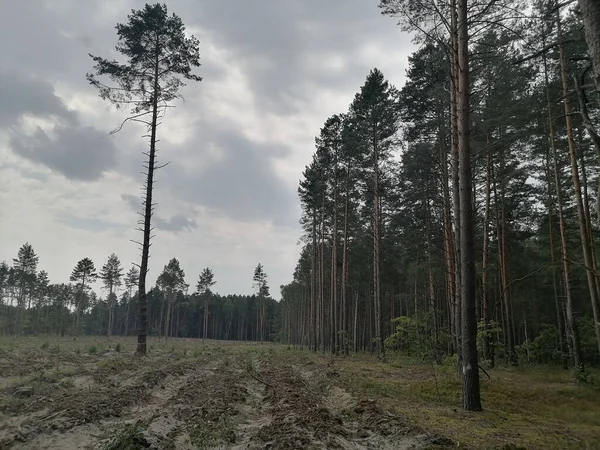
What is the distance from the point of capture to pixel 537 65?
16516mm

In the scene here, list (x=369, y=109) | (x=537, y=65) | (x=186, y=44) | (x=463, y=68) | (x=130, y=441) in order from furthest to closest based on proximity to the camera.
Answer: (x=369, y=109), (x=186, y=44), (x=537, y=65), (x=463, y=68), (x=130, y=441)

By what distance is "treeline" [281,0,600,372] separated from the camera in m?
10.7

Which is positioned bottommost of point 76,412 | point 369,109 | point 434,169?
point 76,412

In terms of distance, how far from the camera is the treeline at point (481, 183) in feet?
35.2

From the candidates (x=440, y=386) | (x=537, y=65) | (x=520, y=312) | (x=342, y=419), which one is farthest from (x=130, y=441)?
(x=520, y=312)

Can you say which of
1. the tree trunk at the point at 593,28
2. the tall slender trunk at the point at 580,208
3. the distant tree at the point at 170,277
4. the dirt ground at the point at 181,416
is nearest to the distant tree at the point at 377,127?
the tall slender trunk at the point at 580,208

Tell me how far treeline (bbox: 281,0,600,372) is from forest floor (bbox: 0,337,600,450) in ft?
6.90

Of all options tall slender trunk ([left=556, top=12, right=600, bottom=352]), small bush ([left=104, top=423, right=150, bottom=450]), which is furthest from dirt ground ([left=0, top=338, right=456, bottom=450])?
tall slender trunk ([left=556, top=12, right=600, bottom=352])

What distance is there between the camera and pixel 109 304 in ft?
232

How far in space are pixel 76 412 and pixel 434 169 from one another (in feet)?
60.6

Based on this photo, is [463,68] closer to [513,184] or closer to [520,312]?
[513,184]

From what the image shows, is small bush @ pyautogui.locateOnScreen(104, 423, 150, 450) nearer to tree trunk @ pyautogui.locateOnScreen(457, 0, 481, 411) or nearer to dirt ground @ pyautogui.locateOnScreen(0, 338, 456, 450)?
dirt ground @ pyautogui.locateOnScreen(0, 338, 456, 450)

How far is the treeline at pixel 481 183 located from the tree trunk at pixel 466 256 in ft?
0.17

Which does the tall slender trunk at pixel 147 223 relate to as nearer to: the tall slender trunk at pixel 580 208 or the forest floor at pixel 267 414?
the forest floor at pixel 267 414
